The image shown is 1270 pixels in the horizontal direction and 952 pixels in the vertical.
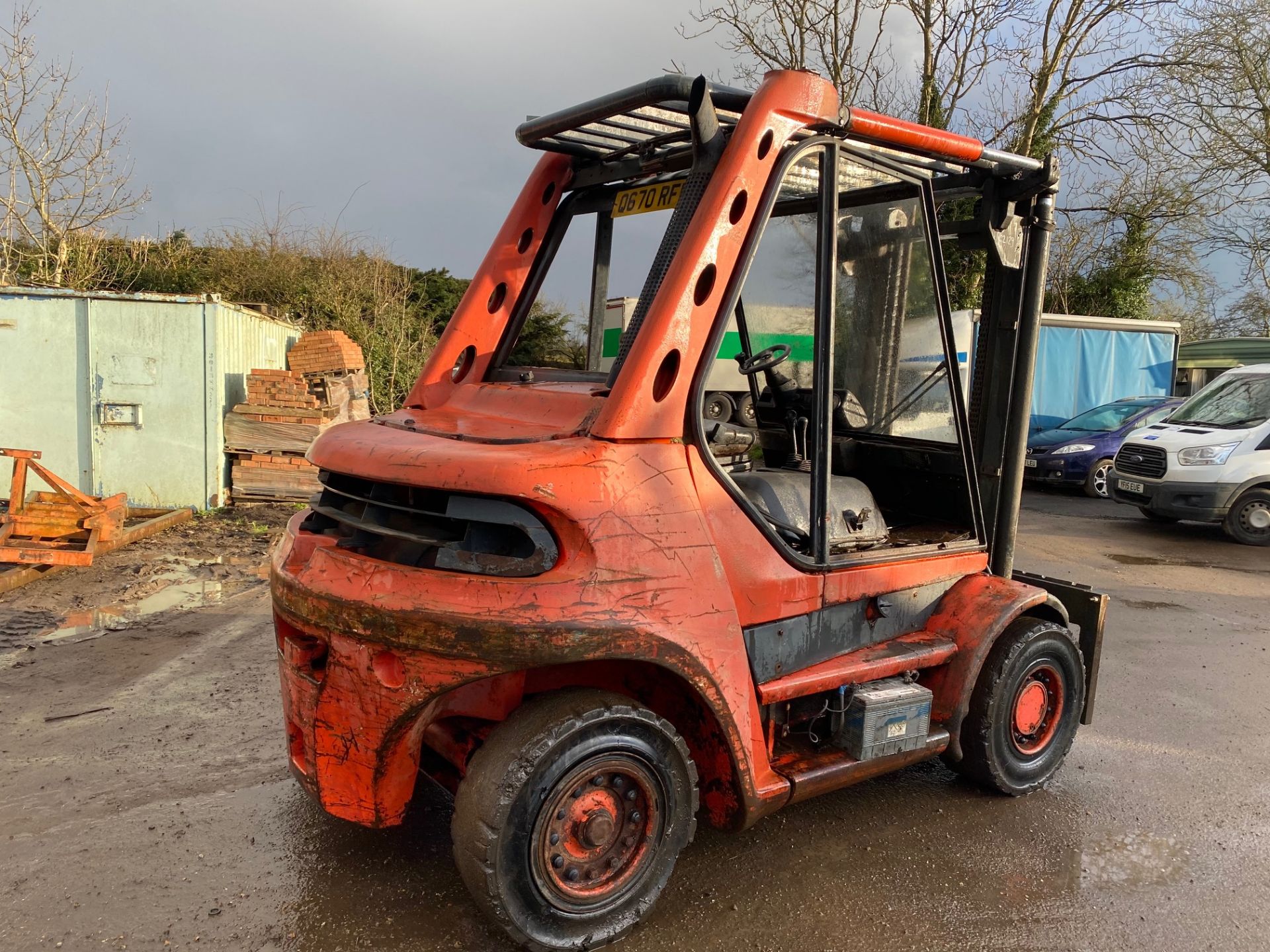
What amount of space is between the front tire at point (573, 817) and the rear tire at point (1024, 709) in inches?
59.7

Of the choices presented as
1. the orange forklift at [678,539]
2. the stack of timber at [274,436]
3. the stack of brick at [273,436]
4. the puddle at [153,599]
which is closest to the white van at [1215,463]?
the orange forklift at [678,539]

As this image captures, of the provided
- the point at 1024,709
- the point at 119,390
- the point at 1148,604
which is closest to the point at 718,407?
the point at 1024,709

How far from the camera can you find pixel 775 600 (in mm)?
2979

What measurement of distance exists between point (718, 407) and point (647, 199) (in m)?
0.90

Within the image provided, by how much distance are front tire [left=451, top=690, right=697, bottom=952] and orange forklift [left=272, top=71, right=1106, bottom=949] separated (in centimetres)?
1

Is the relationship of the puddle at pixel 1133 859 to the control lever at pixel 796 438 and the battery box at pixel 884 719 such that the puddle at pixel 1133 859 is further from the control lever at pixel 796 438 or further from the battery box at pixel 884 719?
the control lever at pixel 796 438

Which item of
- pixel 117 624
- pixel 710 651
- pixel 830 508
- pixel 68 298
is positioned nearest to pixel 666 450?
pixel 710 651

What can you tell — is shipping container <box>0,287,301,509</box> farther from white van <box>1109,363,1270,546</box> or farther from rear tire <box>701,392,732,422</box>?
white van <box>1109,363,1270,546</box>

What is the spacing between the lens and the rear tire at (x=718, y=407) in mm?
3732

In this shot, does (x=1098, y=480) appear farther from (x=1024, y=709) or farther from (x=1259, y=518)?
(x=1024, y=709)

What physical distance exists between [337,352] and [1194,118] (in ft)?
66.2

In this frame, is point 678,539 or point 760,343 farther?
point 760,343

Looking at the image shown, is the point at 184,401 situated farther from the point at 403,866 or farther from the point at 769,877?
the point at 769,877

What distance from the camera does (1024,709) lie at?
3926mm
